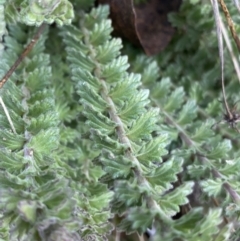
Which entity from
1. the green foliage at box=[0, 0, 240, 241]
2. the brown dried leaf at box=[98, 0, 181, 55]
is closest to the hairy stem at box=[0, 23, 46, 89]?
the green foliage at box=[0, 0, 240, 241]

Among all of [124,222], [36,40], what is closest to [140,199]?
[124,222]

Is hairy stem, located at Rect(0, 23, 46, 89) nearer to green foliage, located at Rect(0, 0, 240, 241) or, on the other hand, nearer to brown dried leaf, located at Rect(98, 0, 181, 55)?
green foliage, located at Rect(0, 0, 240, 241)

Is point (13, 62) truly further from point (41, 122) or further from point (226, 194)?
point (226, 194)

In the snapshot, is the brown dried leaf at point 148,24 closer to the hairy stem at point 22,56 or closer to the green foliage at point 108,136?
the green foliage at point 108,136

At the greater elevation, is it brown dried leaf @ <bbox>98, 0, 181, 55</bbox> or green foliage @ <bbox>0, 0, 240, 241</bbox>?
brown dried leaf @ <bbox>98, 0, 181, 55</bbox>

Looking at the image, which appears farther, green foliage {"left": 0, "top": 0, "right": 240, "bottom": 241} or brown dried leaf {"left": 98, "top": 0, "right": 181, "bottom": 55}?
brown dried leaf {"left": 98, "top": 0, "right": 181, "bottom": 55}

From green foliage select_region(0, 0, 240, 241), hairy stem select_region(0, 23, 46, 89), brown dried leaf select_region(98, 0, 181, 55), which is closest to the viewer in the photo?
green foliage select_region(0, 0, 240, 241)

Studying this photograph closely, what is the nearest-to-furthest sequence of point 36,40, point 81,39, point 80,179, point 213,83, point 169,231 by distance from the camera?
point 169,231
point 80,179
point 36,40
point 81,39
point 213,83

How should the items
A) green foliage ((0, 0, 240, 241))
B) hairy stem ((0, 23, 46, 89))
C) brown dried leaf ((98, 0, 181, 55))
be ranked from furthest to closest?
brown dried leaf ((98, 0, 181, 55)) → hairy stem ((0, 23, 46, 89)) → green foliage ((0, 0, 240, 241))

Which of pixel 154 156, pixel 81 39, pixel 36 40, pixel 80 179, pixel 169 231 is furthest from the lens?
pixel 81 39
